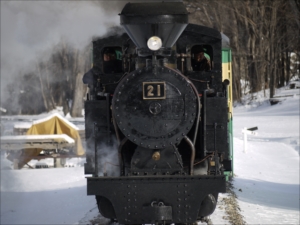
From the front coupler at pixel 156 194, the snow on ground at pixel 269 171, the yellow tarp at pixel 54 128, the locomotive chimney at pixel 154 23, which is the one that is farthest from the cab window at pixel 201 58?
the yellow tarp at pixel 54 128

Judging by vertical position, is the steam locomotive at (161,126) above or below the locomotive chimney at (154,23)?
below

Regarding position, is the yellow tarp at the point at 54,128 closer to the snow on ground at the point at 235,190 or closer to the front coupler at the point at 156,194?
the snow on ground at the point at 235,190

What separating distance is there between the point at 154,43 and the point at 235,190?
5.91 meters

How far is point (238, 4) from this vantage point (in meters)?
39.6

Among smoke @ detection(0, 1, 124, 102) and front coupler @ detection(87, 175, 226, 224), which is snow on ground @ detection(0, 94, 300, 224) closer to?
front coupler @ detection(87, 175, 226, 224)

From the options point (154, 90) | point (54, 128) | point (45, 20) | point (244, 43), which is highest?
point (244, 43)

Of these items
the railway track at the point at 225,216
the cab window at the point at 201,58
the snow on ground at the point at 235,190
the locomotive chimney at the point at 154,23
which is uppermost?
the locomotive chimney at the point at 154,23

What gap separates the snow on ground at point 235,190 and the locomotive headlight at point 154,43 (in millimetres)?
3030

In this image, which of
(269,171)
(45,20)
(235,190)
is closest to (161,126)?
(235,190)

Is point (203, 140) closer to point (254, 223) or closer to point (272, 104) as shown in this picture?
point (254, 223)

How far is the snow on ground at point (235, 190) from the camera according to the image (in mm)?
10289

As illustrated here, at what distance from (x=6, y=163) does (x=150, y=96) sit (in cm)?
1219

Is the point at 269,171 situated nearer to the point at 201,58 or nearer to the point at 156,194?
the point at 201,58

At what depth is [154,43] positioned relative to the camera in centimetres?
706
